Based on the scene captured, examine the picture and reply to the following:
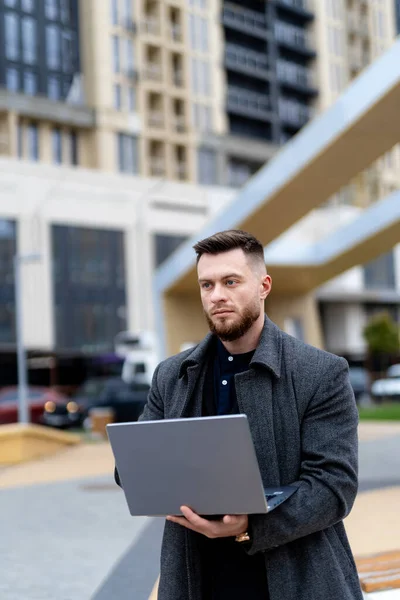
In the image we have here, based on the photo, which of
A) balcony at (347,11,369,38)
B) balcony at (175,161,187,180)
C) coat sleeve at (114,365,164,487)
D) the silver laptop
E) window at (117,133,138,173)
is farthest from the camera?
balcony at (347,11,369,38)

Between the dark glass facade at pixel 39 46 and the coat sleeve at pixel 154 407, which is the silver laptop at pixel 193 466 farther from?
the dark glass facade at pixel 39 46

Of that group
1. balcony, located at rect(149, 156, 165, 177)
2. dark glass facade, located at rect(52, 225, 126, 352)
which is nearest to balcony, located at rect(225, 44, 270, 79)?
balcony, located at rect(149, 156, 165, 177)

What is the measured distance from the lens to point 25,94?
48344 mm

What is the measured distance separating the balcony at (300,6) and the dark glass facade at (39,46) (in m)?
19.6

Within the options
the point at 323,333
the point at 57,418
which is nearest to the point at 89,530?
the point at 57,418

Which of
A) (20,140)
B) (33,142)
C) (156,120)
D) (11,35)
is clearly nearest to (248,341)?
(20,140)

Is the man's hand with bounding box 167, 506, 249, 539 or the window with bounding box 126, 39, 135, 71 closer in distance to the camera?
the man's hand with bounding box 167, 506, 249, 539

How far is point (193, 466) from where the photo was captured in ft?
8.30

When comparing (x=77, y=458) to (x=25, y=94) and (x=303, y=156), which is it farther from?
(x=25, y=94)

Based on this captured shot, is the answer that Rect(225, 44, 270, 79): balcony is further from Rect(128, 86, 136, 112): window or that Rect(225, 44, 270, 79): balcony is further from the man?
the man

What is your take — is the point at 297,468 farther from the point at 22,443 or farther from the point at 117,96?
the point at 117,96

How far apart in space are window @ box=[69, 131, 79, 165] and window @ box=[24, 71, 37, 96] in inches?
126

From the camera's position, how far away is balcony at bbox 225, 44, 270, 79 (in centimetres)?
6041

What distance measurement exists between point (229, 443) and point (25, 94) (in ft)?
158
